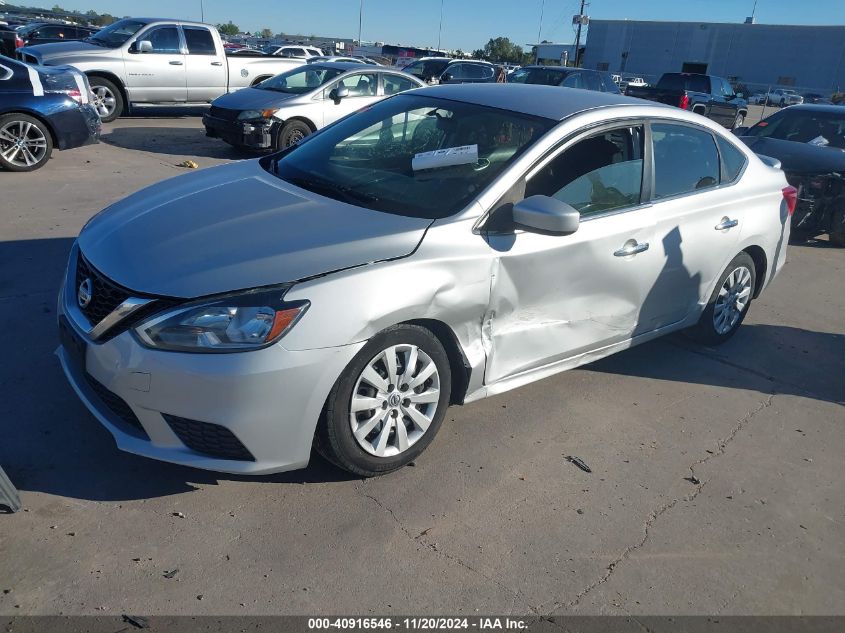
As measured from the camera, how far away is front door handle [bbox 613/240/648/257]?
12.9 feet

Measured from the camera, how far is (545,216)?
10.6 ft

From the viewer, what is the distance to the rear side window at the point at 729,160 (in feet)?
15.8

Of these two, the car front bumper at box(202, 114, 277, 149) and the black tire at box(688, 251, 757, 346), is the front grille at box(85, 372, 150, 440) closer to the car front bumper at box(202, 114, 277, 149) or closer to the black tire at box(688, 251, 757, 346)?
the black tire at box(688, 251, 757, 346)

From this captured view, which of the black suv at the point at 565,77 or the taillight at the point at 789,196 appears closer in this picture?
the taillight at the point at 789,196

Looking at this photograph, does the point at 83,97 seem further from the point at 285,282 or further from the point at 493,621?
the point at 493,621

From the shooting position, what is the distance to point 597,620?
2.62 meters

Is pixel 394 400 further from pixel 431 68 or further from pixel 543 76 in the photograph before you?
pixel 431 68

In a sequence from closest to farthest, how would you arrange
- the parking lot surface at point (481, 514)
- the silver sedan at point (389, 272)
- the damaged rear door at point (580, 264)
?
the parking lot surface at point (481, 514)
the silver sedan at point (389, 272)
the damaged rear door at point (580, 264)

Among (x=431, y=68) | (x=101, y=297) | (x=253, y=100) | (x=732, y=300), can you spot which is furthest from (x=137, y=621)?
(x=431, y=68)

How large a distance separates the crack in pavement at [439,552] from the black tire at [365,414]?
166mm

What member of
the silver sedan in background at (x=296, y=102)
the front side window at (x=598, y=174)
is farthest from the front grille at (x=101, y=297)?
the silver sedan in background at (x=296, y=102)

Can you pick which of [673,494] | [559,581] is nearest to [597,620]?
[559,581]

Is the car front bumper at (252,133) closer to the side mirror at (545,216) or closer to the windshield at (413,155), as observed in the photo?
the windshield at (413,155)

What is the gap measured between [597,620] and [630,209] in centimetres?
229
